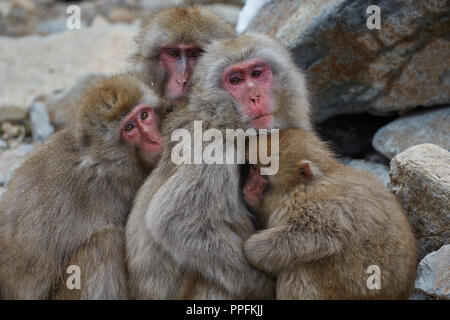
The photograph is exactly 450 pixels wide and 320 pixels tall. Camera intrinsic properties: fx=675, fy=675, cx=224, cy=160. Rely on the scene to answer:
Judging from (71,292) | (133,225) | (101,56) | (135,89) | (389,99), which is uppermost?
(101,56)

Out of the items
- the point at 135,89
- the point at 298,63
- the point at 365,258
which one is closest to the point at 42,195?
the point at 135,89

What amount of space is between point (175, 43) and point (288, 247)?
1888mm

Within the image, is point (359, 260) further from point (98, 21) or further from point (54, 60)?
point (98, 21)

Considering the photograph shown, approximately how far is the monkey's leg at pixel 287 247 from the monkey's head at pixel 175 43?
137cm

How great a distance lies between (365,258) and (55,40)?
25.5 ft

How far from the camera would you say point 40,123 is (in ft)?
26.3

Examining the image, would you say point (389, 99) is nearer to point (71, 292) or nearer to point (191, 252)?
point (191, 252)

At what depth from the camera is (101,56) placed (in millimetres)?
9828

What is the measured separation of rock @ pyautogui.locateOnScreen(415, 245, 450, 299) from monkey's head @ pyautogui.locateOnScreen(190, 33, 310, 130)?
118 cm

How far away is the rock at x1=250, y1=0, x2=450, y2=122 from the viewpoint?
552 cm

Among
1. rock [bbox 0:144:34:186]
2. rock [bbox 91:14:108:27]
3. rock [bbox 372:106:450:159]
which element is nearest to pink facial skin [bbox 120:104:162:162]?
rock [bbox 372:106:450:159]

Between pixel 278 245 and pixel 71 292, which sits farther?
pixel 71 292

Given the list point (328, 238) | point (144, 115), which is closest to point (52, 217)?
point (144, 115)

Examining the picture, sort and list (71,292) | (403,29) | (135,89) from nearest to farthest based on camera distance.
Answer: (71,292)
(135,89)
(403,29)
